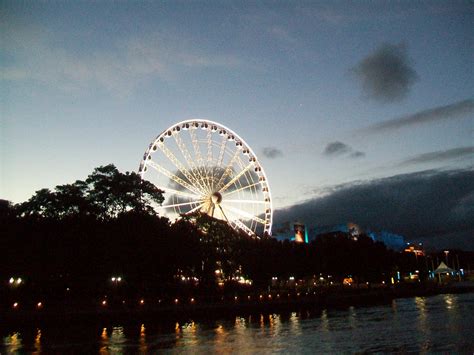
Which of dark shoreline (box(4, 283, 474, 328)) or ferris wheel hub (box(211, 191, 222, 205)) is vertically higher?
ferris wheel hub (box(211, 191, 222, 205))

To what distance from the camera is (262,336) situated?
34.0 metres

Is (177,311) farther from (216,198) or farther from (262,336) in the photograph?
(262,336)

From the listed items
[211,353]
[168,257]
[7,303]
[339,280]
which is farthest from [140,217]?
[339,280]

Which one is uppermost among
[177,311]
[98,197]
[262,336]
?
[98,197]

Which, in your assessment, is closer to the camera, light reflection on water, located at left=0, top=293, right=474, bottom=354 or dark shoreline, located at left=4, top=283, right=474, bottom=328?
light reflection on water, located at left=0, top=293, right=474, bottom=354

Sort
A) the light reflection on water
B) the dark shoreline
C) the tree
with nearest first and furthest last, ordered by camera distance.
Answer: the light reflection on water
the dark shoreline
the tree

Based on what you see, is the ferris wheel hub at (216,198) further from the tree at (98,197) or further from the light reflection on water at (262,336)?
the light reflection on water at (262,336)

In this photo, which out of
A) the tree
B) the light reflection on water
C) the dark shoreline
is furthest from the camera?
the tree

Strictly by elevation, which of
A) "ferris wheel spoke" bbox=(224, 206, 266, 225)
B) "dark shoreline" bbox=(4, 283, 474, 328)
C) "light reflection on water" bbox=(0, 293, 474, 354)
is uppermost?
"ferris wheel spoke" bbox=(224, 206, 266, 225)

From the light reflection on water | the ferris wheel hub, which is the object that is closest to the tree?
the ferris wheel hub

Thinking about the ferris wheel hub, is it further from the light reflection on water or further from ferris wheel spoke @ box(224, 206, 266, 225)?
the light reflection on water

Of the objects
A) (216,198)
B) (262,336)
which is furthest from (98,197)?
(262,336)

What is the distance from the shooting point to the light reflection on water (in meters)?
28.1

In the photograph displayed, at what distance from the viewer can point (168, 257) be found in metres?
62.0
